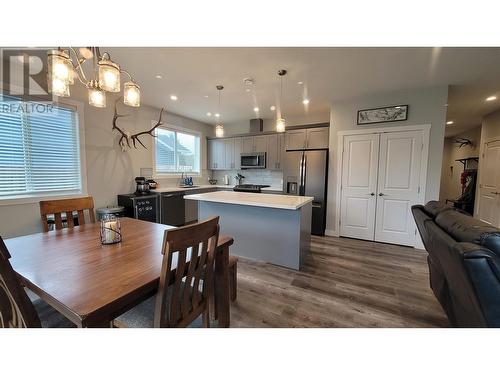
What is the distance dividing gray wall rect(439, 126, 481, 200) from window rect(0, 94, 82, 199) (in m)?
9.70

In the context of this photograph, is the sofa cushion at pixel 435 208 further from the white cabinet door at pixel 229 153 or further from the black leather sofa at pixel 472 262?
the white cabinet door at pixel 229 153

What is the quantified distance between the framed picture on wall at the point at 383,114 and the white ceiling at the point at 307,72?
1.02 ft

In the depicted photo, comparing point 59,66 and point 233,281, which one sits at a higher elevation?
point 59,66

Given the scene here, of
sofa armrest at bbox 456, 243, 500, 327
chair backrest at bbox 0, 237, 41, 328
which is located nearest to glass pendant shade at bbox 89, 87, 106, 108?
chair backrest at bbox 0, 237, 41, 328

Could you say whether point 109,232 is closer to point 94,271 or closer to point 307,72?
point 94,271

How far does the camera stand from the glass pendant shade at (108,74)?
4.16ft

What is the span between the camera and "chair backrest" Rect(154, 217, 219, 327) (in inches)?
35.5

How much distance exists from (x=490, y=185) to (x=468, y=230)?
534 cm

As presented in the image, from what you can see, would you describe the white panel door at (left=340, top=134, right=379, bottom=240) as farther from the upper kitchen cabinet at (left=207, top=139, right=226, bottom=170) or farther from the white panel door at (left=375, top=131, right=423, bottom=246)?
the upper kitchen cabinet at (left=207, top=139, right=226, bottom=170)

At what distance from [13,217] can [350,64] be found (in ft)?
15.4

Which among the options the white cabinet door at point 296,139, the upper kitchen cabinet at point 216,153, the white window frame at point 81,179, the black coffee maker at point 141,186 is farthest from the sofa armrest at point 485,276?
the upper kitchen cabinet at point 216,153

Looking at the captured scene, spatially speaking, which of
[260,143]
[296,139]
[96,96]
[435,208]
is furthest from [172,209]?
[435,208]

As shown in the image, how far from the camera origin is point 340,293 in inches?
81.8
